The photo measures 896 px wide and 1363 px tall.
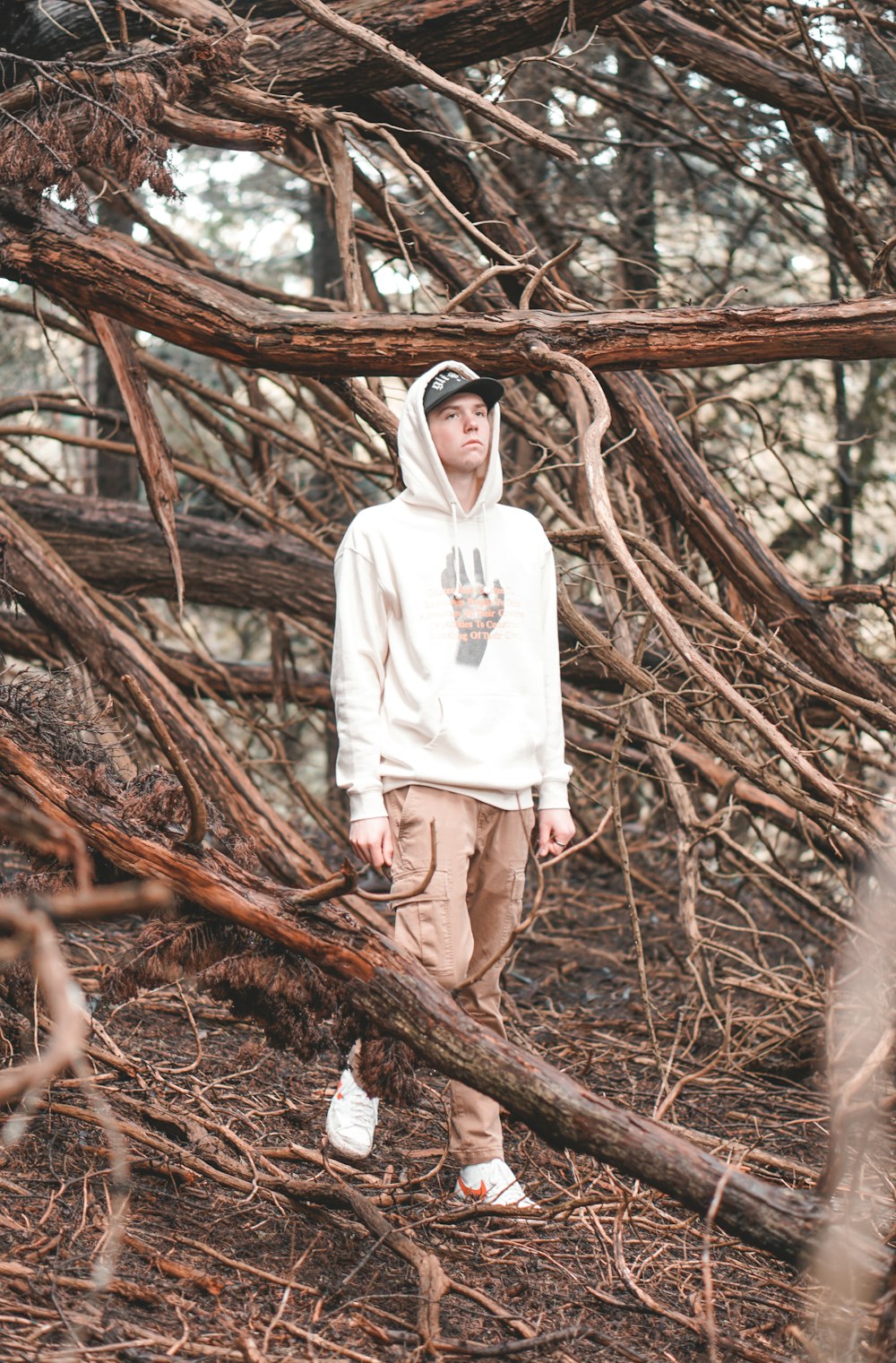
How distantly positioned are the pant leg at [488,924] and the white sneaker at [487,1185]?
2cm

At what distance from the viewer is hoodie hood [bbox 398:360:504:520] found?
118 inches

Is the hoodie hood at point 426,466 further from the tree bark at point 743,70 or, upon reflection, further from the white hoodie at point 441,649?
the tree bark at point 743,70

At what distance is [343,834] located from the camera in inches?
217

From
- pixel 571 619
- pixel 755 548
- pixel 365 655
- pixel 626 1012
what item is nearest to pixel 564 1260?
pixel 365 655

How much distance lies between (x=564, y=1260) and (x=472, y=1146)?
35cm

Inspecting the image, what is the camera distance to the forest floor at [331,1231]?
2.08 m

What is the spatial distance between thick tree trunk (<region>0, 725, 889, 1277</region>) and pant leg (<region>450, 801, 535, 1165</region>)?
0.55 meters

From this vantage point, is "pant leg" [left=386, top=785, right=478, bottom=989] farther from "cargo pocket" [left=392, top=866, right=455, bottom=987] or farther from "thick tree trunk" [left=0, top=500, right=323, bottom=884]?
"thick tree trunk" [left=0, top=500, right=323, bottom=884]

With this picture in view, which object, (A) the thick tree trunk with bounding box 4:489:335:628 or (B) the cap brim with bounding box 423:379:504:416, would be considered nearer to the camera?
(B) the cap brim with bounding box 423:379:504:416

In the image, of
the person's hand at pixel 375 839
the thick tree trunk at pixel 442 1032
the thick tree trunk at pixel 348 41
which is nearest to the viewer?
the thick tree trunk at pixel 442 1032

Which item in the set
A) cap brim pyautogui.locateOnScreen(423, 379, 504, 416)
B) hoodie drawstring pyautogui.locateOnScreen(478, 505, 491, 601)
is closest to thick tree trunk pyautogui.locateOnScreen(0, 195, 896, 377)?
cap brim pyautogui.locateOnScreen(423, 379, 504, 416)

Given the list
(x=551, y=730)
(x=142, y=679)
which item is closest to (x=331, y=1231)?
(x=551, y=730)

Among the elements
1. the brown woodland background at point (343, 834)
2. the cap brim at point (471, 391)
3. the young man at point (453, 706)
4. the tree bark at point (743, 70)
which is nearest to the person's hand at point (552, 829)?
the young man at point (453, 706)

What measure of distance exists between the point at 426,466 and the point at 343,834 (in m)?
2.80
